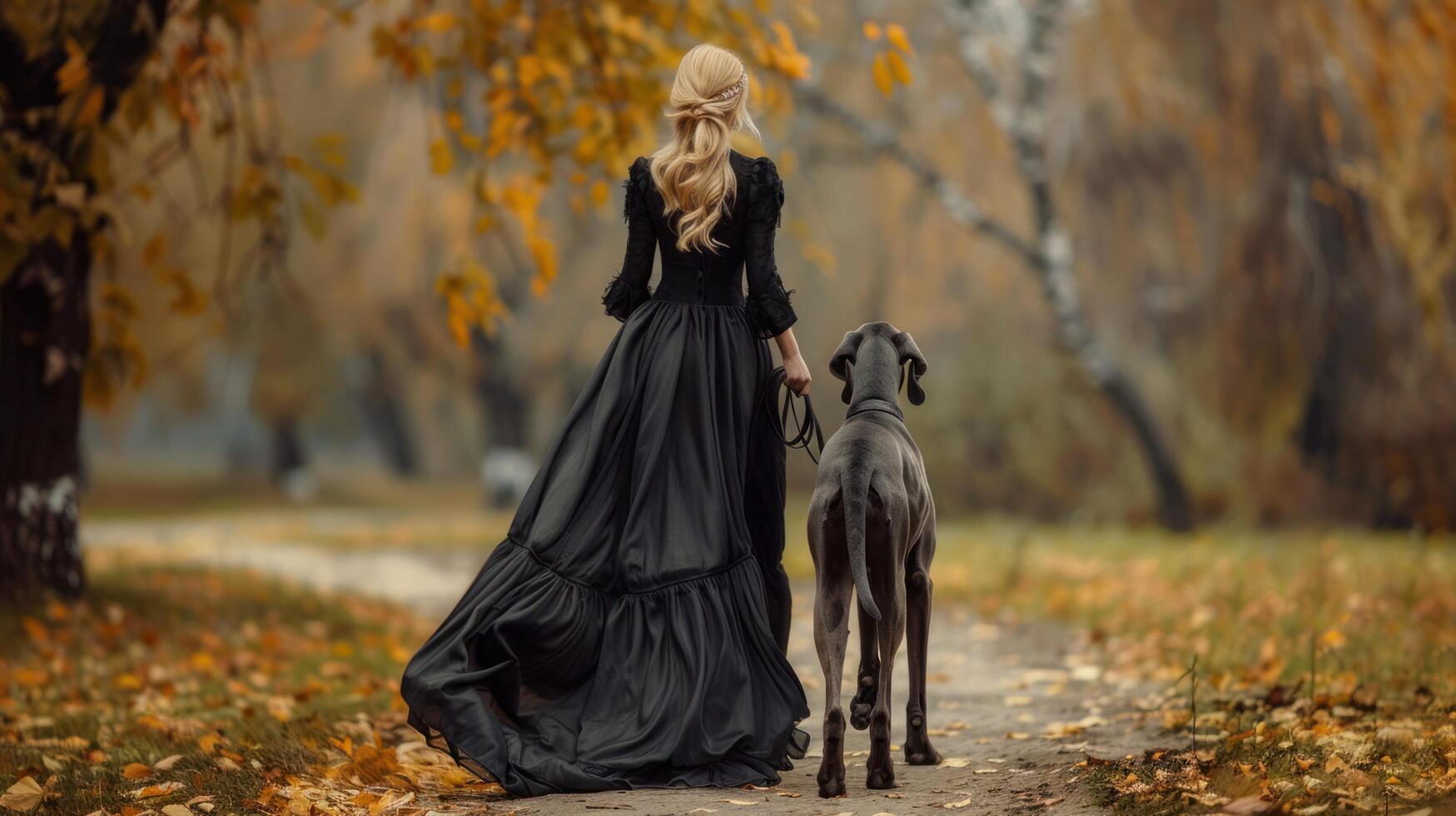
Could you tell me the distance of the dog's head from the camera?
15.3 feet

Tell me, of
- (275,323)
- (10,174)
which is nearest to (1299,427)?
(10,174)

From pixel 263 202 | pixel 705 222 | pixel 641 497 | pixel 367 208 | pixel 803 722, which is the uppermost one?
pixel 367 208

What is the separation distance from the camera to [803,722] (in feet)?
19.1

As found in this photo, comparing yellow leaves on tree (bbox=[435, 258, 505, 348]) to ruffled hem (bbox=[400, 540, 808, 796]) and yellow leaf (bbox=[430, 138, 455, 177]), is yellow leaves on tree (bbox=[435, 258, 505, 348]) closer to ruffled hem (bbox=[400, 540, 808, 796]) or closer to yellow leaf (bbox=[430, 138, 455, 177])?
yellow leaf (bbox=[430, 138, 455, 177])

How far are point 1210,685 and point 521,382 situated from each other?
1749 centimetres

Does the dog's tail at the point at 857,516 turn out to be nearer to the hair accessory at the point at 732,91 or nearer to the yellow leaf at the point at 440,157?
the hair accessory at the point at 732,91

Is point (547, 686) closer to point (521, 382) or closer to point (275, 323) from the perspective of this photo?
point (521, 382)

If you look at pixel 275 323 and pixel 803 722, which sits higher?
pixel 275 323

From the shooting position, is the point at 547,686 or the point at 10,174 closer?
the point at 547,686

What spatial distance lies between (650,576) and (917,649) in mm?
904

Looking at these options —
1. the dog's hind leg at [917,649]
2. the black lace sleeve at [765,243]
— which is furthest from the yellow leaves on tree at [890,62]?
the dog's hind leg at [917,649]

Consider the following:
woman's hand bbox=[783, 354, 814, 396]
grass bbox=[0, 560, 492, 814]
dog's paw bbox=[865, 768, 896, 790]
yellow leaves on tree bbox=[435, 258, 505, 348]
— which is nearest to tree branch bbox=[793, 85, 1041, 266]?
grass bbox=[0, 560, 492, 814]

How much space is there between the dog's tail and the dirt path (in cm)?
64

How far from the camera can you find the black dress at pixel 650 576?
4508mm
